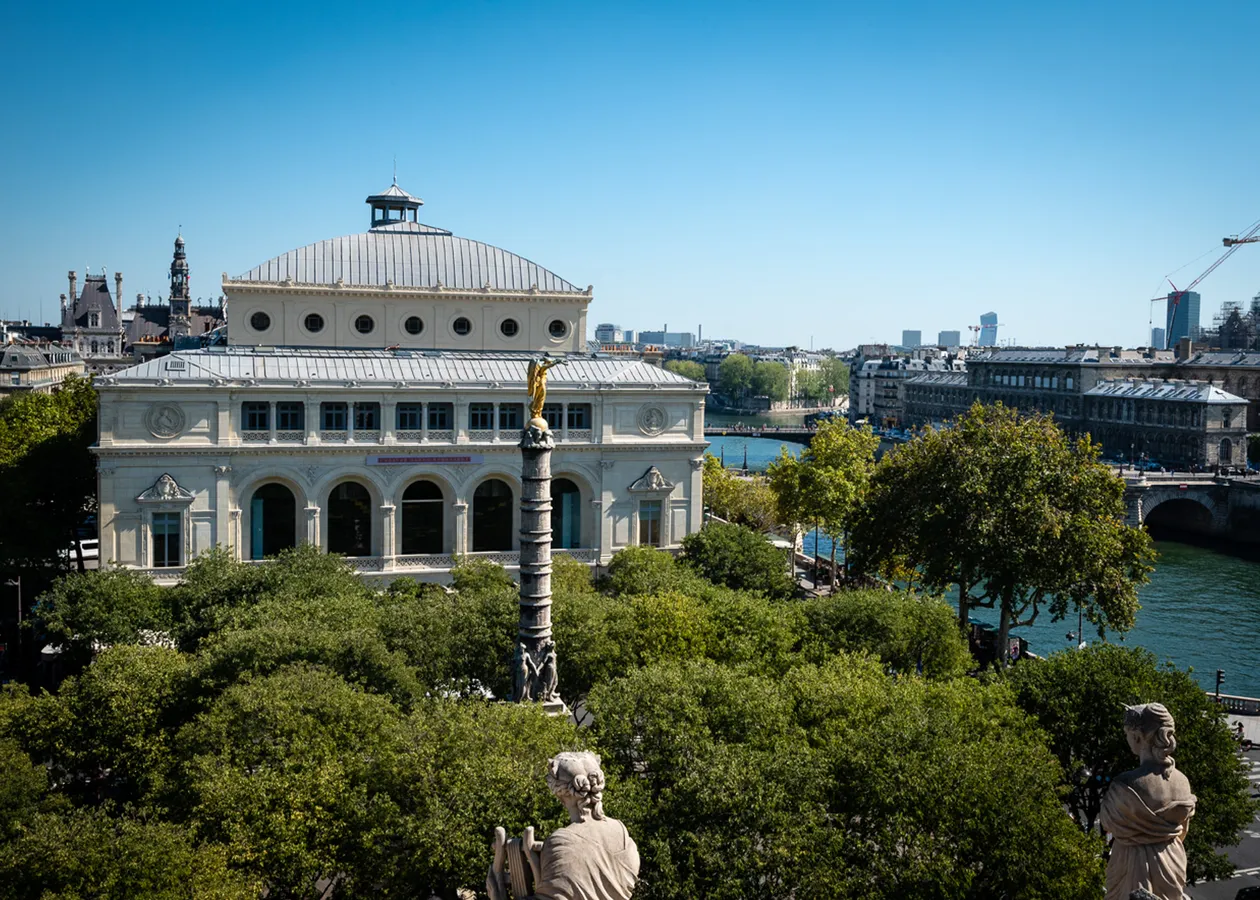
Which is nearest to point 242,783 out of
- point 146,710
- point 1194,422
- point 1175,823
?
point 146,710

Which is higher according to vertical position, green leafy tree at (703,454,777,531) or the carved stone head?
the carved stone head

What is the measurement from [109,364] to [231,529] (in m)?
120

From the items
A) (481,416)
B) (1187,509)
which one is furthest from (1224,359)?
(481,416)

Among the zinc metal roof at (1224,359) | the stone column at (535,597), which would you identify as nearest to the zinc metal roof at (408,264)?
the stone column at (535,597)

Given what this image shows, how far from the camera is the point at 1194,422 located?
132 m

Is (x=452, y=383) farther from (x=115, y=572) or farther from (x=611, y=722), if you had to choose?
(x=611, y=722)

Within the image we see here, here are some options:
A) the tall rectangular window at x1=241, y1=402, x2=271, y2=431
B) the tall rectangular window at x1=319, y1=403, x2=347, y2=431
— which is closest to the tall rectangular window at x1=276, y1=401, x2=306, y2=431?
the tall rectangular window at x1=241, y1=402, x2=271, y2=431

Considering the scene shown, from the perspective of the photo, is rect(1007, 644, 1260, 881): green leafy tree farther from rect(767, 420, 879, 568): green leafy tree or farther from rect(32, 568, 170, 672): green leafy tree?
rect(32, 568, 170, 672): green leafy tree

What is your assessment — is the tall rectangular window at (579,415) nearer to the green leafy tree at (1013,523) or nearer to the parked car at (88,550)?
the green leafy tree at (1013,523)

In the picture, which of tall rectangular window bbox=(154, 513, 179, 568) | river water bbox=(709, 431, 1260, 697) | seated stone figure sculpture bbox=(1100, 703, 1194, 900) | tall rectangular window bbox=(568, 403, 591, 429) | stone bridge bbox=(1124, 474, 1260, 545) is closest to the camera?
seated stone figure sculpture bbox=(1100, 703, 1194, 900)

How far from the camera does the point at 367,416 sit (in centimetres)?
5891

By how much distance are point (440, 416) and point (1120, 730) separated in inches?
1460

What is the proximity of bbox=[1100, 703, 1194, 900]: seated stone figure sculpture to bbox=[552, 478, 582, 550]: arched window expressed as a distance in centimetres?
4889

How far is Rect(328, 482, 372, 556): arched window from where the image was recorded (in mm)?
59031
